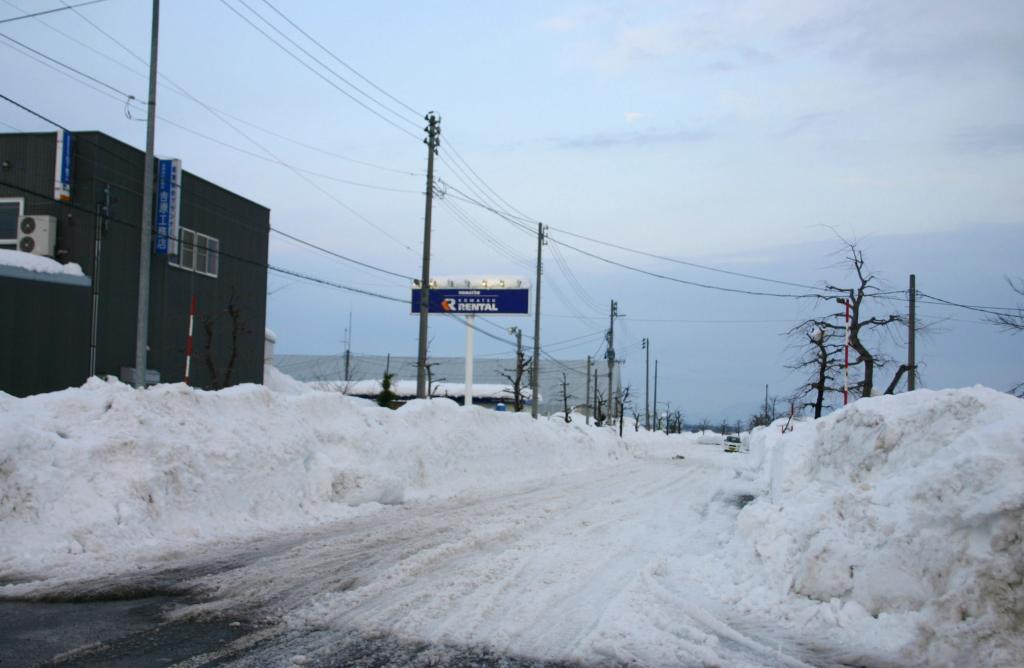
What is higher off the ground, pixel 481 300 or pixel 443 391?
pixel 481 300

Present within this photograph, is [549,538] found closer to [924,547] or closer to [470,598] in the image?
[470,598]

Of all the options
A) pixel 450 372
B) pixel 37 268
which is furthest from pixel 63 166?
pixel 450 372

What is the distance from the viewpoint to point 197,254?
30.0m

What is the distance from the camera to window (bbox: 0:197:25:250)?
25.4m

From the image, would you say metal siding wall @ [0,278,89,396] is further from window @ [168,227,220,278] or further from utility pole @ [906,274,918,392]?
utility pole @ [906,274,918,392]

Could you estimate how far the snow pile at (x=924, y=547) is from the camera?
5.87 metres

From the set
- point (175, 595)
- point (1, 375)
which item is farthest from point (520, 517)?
point (1, 375)

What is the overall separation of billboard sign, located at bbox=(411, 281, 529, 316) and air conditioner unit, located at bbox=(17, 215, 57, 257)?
18336 millimetres

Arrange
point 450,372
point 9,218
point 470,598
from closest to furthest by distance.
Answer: point 470,598 < point 9,218 < point 450,372

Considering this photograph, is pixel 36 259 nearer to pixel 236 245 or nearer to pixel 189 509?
pixel 236 245

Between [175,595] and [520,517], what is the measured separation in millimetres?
6713

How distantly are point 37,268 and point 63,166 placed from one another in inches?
142

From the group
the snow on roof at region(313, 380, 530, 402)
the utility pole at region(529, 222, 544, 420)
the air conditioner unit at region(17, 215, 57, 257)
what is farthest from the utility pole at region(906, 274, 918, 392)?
the snow on roof at region(313, 380, 530, 402)

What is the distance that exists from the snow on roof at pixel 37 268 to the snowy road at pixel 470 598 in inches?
584
